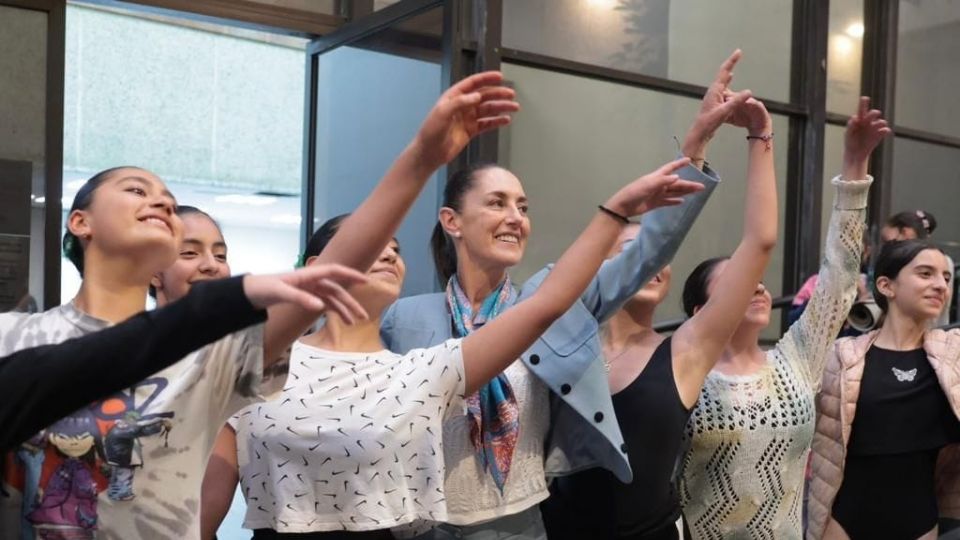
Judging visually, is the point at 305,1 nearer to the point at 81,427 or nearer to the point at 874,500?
the point at 874,500

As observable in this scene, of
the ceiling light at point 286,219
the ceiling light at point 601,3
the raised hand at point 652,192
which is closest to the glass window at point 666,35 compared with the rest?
the ceiling light at point 601,3

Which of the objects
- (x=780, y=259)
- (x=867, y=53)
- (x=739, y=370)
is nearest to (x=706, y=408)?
(x=739, y=370)

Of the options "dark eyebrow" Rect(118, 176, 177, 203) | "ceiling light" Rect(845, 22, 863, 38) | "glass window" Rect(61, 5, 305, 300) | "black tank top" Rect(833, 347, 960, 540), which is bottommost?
"black tank top" Rect(833, 347, 960, 540)

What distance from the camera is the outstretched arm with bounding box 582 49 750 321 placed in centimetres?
250

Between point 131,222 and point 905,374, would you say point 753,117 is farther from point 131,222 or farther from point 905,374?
point 131,222

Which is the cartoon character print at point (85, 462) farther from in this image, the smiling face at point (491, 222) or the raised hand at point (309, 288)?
the smiling face at point (491, 222)

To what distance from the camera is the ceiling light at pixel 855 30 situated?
6473mm

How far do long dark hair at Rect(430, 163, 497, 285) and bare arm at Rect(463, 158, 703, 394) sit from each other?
48 cm

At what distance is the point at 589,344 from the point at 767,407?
0.62 metres

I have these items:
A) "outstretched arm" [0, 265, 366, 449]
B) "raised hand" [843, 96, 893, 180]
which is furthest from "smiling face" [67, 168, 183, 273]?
"raised hand" [843, 96, 893, 180]

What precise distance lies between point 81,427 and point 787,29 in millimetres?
5081

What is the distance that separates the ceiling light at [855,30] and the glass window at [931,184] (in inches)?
24.5

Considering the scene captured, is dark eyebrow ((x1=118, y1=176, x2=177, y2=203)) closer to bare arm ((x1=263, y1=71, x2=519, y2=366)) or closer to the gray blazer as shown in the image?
bare arm ((x1=263, y1=71, x2=519, y2=366))

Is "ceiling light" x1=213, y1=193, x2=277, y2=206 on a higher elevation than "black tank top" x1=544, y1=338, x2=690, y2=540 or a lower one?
higher
